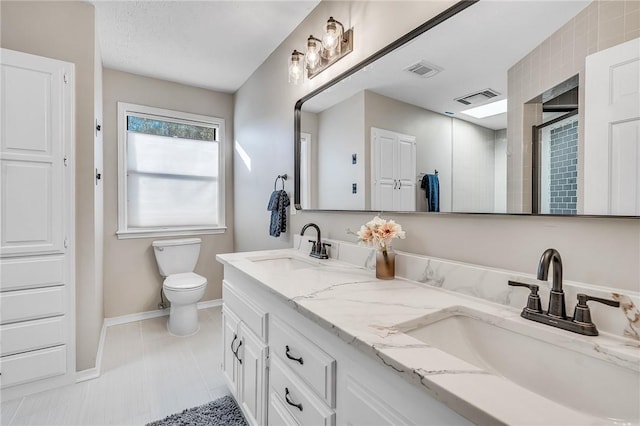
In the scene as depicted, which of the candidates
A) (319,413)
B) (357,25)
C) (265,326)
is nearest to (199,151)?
(357,25)

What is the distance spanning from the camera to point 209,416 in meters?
1.66

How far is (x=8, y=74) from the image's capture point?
5.74ft

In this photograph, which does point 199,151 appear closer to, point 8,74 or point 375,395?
point 8,74

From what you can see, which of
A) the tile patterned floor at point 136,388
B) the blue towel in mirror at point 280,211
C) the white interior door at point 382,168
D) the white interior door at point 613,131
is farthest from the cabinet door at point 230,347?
the white interior door at point 613,131

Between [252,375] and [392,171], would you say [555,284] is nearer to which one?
[392,171]

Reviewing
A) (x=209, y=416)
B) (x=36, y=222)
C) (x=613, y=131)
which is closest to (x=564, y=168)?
(x=613, y=131)

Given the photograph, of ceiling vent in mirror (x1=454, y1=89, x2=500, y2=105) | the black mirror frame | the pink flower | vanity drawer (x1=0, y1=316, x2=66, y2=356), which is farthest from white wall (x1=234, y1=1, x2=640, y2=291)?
vanity drawer (x1=0, y1=316, x2=66, y2=356)

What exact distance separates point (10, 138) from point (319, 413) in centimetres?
226

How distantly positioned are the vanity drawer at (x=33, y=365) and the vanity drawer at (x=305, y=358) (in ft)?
5.43

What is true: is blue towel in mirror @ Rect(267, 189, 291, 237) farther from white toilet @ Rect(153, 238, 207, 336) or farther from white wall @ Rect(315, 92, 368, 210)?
white toilet @ Rect(153, 238, 207, 336)

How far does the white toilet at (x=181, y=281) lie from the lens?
262 cm

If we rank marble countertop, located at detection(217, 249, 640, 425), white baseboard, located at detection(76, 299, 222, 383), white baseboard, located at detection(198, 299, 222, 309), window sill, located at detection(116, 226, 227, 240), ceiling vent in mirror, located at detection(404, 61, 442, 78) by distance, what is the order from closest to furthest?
marble countertop, located at detection(217, 249, 640, 425)
ceiling vent in mirror, located at detection(404, 61, 442, 78)
white baseboard, located at detection(76, 299, 222, 383)
window sill, located at detection(116, 226, 227, 240)
white baseboard, located at detection(198, 299, 222, 309)

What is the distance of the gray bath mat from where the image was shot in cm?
161

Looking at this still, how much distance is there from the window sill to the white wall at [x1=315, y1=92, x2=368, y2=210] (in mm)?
1897
